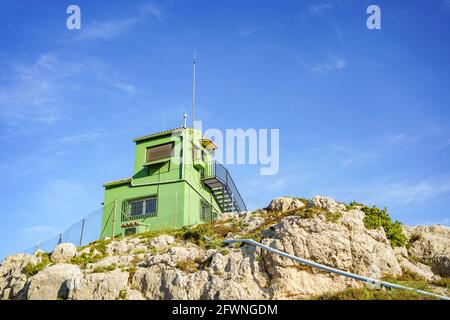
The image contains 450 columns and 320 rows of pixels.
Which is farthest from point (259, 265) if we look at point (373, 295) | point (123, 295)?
point (123, 295)

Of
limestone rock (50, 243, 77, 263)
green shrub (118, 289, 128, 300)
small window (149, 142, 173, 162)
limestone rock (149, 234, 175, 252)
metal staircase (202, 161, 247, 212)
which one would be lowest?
green shrub (118, 289, 128, 300)

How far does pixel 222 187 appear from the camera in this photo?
32969mm

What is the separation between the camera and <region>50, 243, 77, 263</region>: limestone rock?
21438 millimetres

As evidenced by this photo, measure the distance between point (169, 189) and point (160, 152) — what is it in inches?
135

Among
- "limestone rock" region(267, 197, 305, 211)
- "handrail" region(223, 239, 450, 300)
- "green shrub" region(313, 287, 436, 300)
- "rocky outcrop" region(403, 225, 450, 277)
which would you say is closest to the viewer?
"green shrub" region(313, 287, 436, 300)

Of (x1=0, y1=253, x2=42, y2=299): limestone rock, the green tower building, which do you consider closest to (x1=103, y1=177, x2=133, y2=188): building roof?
the green tower building

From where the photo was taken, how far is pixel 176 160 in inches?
1187

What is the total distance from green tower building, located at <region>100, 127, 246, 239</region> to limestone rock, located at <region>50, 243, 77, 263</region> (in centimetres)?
570

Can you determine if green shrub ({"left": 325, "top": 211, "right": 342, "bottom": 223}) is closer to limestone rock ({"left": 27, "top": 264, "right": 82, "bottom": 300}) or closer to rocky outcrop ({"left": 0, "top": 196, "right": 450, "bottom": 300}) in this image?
rocky outcrop ({"left": 0, "top": 196, "right": 450, "bottom": 300})

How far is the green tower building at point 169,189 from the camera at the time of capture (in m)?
28.3

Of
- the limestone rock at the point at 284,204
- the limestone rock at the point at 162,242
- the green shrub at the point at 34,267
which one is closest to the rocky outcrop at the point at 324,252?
the limestone rock at the point at 284,204
